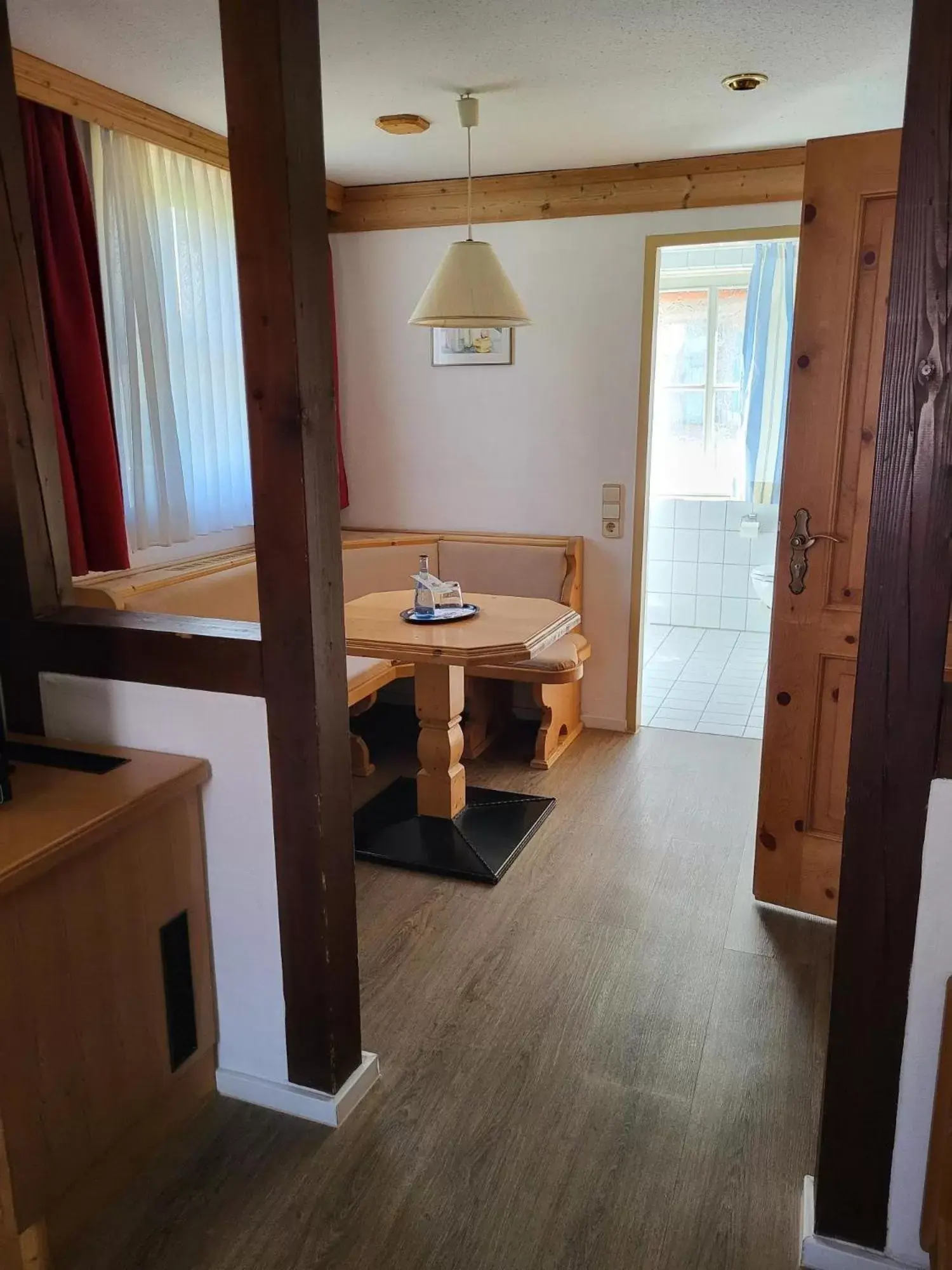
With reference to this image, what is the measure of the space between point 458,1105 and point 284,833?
71cm

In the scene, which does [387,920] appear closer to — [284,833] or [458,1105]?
[458,1105]

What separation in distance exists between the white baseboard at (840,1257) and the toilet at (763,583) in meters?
4.24

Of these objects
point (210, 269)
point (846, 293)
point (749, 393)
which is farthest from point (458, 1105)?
point (749, 393)

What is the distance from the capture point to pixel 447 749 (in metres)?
3.28

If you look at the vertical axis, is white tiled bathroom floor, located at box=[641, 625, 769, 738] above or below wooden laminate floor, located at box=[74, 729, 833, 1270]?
above

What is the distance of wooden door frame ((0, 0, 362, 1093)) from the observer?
1549 millimetres

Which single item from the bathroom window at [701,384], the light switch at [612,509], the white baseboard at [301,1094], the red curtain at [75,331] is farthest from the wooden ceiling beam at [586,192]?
the white baseboard at [301,1094]

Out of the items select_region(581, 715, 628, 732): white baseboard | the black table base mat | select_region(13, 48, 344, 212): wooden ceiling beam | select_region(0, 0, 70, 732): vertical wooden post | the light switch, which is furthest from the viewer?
select_region(581, 715, 628, 732): white baseboard

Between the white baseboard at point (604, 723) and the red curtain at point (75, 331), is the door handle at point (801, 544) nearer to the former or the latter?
the white baseboard at point (604, 723)

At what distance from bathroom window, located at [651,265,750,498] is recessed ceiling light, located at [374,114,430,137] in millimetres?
3006

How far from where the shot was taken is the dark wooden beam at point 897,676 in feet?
4.09

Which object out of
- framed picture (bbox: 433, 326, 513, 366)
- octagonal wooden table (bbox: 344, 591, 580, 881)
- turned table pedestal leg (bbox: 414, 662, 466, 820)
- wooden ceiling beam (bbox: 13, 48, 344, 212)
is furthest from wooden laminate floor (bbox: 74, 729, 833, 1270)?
wooden ceiling beam (bbox: 13, 48, 344, 212)

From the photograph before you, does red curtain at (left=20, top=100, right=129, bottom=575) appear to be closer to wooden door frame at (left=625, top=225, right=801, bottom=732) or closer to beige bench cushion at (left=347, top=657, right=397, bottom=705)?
beige bench cushion at (left=347, top=657, right=397, bottom=705)

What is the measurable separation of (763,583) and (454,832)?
318 cm
